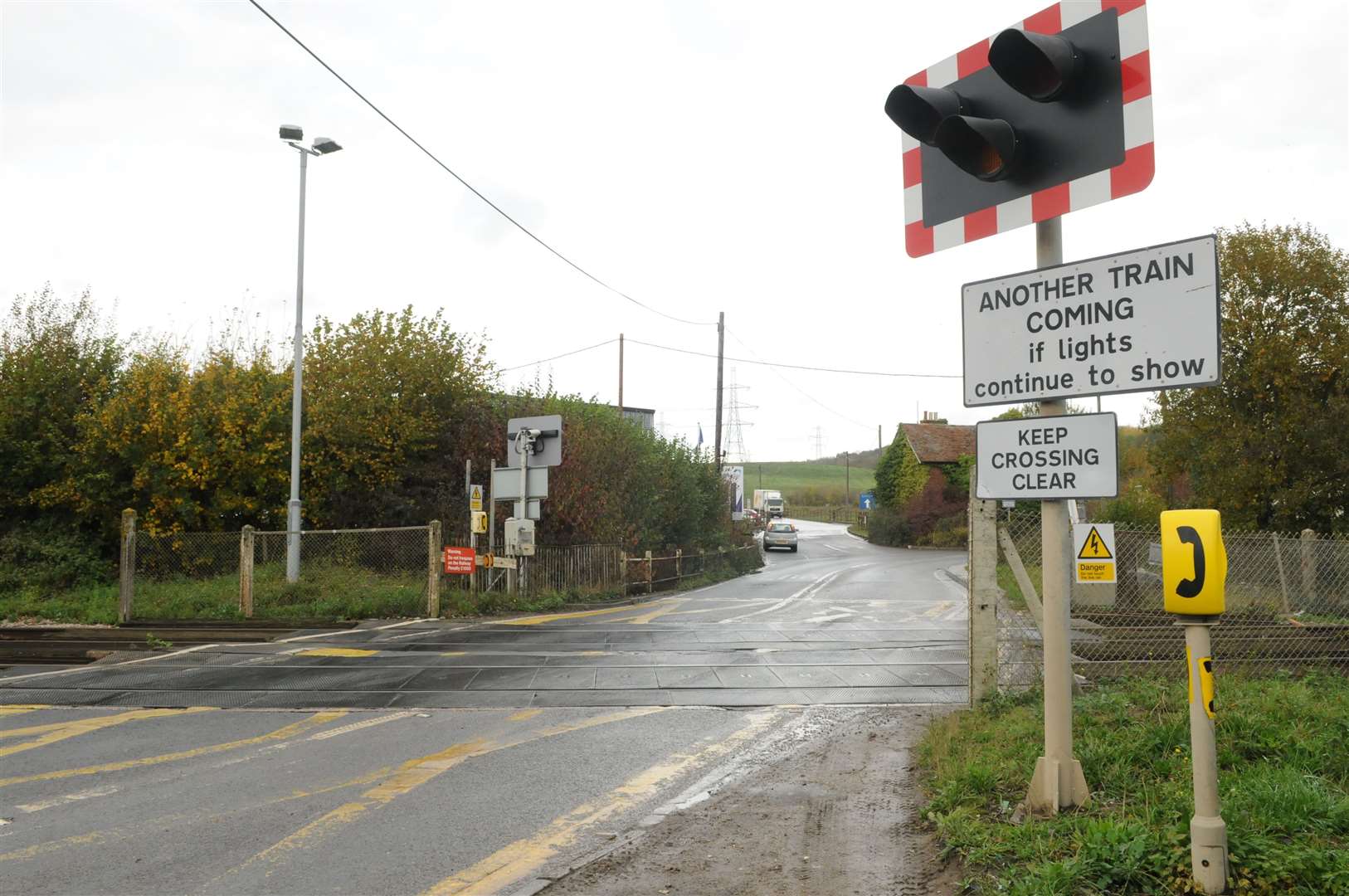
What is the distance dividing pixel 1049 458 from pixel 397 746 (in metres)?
5.09

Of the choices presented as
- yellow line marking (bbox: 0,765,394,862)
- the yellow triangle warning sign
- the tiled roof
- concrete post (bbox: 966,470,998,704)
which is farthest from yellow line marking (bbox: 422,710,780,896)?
the tiled roof

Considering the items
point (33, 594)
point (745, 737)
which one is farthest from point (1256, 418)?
point (33, 594)

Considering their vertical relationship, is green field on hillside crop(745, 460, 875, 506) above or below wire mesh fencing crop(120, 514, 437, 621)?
above

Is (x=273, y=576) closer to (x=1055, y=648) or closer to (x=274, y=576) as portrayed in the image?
(x=274, y=576)

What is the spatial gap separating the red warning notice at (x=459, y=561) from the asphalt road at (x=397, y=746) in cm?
433

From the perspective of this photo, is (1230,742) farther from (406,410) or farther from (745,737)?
(406,410)

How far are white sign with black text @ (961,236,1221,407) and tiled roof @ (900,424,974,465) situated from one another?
58500 mm

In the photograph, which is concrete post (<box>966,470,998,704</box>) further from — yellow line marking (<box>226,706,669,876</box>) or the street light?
the street light

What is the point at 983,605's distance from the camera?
7.96 meters

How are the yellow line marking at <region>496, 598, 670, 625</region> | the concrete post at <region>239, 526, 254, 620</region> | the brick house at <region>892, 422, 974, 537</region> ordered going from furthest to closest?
the brick house at <region>892, 422, 974, 537</region>, the concrete post at <region>239, 526, 254, 620</region>, the yellow line marking at <region>496, 598, 670, 625</region>

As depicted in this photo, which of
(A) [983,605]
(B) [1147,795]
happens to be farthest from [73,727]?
(B) [1147,795]

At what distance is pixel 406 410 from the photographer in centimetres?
2375

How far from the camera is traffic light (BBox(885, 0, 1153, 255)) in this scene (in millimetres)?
4246

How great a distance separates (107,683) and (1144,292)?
10473 mm
